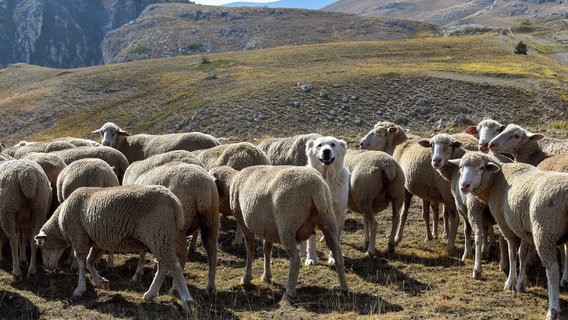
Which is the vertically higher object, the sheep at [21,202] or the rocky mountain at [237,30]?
the rocky mountain at [237,30]

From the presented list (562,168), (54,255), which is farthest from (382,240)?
(54,255)

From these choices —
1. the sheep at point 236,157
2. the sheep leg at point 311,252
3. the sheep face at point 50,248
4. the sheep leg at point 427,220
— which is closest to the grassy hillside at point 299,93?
the sheep leg at point 427,220

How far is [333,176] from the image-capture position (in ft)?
36.1

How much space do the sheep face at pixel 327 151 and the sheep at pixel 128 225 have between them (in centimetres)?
348

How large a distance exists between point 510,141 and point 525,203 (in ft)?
15.8

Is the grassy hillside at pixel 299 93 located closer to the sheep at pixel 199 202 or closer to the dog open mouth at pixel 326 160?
the dog open mouth at pixel 326 160

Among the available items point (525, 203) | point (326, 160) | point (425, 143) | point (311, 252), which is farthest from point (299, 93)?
point (525, 203)

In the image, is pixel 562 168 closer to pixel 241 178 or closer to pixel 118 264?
pixel 241 178

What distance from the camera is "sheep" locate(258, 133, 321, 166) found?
616 inches

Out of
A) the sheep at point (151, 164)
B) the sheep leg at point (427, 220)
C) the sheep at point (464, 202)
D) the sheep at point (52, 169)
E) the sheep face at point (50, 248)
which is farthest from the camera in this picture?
the sheep at point (52, 169)

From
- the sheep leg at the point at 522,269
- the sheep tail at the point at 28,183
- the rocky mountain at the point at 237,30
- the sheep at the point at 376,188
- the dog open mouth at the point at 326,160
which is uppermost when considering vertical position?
the rocky mountain at the point at 237,30

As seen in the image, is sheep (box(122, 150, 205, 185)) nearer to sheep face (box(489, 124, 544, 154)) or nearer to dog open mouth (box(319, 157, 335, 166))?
dog open mouth (box(319, 157, 335, 166))

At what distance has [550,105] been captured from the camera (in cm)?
4416

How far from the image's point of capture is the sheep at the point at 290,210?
8492 millimetres
